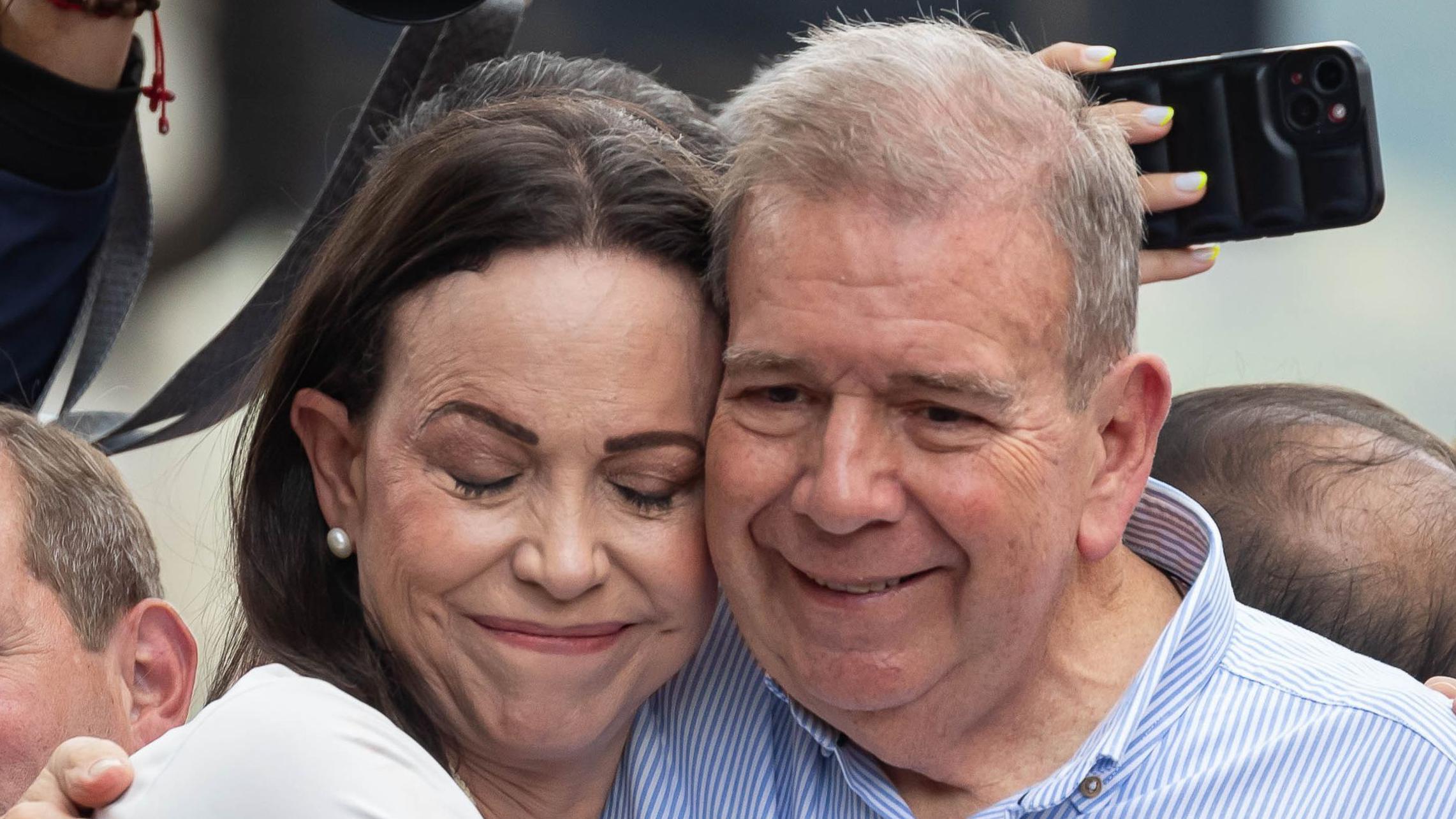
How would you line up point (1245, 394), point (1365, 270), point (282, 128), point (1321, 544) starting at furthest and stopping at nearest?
point (1365, 270)
point (282, 128)
point (1245, 394)
point (1321, 544)

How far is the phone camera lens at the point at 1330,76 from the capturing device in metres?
2.27

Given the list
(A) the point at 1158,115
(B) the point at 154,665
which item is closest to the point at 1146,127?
(A) the point at 1158,115

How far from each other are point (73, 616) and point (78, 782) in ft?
2.09

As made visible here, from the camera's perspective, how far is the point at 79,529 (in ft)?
7.90

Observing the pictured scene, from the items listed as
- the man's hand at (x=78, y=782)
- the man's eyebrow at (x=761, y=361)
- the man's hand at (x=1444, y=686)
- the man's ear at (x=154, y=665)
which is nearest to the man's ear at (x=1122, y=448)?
the man's eyebrow at (x=761, y=361)

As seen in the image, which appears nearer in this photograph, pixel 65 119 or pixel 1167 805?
pixel 1167 805

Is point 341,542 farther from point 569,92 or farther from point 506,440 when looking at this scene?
point 569,92

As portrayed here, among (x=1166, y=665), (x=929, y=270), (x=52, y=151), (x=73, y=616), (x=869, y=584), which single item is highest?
(x=929, y=270)

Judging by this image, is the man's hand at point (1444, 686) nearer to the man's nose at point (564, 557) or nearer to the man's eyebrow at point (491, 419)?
the man's nose at point (564, 557)

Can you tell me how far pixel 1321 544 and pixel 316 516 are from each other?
1.41 meters

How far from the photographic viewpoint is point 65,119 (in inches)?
91.7

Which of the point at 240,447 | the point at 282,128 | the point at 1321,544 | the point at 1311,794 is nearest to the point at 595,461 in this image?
the point at 240,447

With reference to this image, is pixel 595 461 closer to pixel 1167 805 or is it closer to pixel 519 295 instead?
pixel 519 295

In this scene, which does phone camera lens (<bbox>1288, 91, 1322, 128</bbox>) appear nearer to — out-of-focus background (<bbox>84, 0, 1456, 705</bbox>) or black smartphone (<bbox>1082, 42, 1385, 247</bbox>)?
black smartphone (<bbox>1082, 42, 1385, 247</bbox>)
